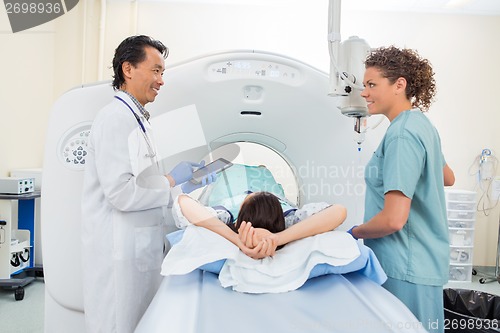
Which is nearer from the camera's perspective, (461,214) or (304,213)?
(304,213)

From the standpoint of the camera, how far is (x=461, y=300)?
1.84 metres

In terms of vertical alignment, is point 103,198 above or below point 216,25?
below

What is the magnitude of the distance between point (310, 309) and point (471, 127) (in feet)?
11.4

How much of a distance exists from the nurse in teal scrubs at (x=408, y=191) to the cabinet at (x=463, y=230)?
250 centimetres

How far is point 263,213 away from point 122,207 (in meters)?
0.41

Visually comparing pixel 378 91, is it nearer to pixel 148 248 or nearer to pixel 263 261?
pixel 263 261

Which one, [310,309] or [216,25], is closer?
[310,309]

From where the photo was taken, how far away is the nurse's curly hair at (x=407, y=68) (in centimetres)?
124

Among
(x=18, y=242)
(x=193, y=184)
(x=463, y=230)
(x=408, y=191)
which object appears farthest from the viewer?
(x=463, y=230)

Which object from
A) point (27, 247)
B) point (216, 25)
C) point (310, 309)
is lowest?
point (27, 247)

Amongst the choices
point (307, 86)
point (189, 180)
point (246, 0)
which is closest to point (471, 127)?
point (246, 0)

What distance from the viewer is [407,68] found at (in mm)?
1242

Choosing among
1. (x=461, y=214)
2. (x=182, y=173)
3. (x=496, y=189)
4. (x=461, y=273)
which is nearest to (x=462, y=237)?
(x=461, y=214)

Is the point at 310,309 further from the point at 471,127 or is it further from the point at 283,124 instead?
the point at 471,127
